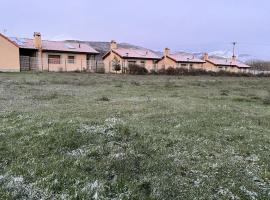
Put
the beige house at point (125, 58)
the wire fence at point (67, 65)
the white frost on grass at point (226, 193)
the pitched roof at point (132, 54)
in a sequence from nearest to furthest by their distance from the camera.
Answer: the white frost on grass at point (226, 193), the wire fence at point (67, 65), the beige house at point (125, 58), the pitched roof at point (132, 54)

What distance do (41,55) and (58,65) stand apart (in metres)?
2.42

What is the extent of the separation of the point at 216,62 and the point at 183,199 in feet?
190

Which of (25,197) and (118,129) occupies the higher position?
(118,129)

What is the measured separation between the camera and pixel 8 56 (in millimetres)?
34562

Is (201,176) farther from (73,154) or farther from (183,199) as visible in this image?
(73,154)

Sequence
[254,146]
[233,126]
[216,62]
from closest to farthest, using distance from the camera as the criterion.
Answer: [254,146]
[233,126]
[216,62]

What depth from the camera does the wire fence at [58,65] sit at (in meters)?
36.5

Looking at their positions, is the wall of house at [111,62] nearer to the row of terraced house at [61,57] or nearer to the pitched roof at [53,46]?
the row of terraced house at [61,57]

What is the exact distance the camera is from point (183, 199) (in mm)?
4129

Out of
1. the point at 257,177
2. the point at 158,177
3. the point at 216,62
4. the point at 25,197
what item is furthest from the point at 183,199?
the point at 216,62

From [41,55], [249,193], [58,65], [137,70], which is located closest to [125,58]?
→ [137,70]

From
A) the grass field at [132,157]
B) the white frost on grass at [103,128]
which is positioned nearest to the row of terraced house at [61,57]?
the grass field at [132,157]

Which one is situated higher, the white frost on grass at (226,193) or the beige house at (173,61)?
the beige house at (173,61)

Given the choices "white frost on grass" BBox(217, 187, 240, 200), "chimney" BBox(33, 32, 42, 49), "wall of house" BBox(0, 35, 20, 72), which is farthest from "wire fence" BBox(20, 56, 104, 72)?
"white frost on grass" BBox(217, 187, 240, 200)
